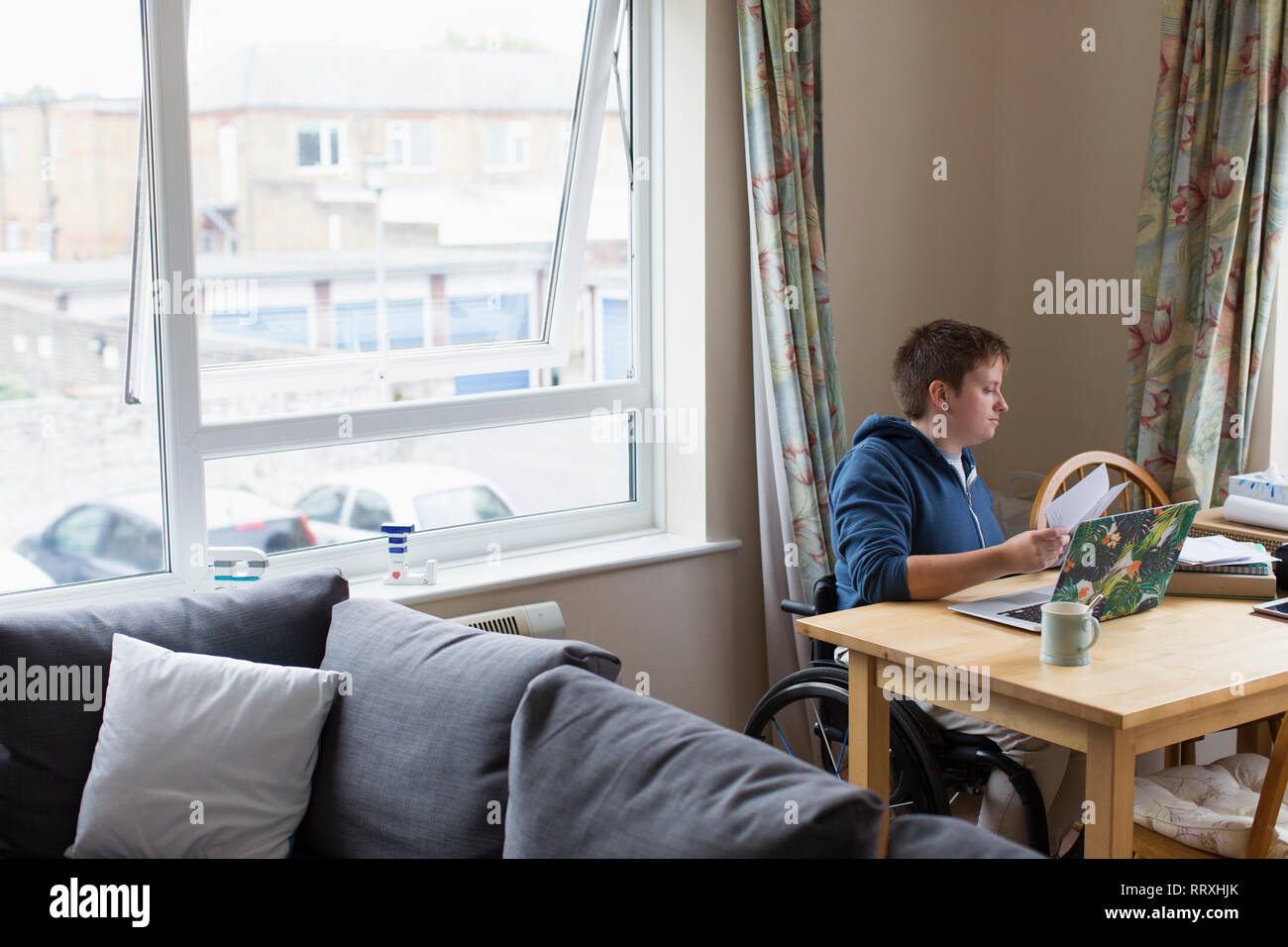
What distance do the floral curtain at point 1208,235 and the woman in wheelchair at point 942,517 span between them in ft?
2.19

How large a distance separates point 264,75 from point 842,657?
5.63 ft

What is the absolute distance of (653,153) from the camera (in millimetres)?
3143

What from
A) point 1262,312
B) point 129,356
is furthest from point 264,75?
point 1262,312

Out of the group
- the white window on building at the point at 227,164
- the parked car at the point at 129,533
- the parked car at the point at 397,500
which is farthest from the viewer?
the parked car at the point at 397,500

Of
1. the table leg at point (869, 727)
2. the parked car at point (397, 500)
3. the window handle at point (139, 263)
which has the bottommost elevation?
the table leg at point (869, 727)

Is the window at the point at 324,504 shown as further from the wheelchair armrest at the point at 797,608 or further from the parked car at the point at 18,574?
the wheelchair armrest at the point at 797,608

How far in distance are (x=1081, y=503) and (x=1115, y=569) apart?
17cm

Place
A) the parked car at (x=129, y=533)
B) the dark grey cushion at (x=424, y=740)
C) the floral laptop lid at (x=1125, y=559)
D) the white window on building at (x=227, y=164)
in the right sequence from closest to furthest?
1. the dark grey cushion at (x=424, y=740)
2. the floral laptop lid at (x=1125, y=559)
3. the parked car at (x=129, y=533)
4. the white window on building at (x=227, y=164)

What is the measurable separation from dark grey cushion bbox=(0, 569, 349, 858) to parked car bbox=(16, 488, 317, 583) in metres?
0.49

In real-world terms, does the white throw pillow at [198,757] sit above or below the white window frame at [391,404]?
below

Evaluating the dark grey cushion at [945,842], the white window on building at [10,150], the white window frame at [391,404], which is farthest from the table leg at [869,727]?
the white window on building at [10,150]

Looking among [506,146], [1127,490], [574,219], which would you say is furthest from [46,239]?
[1127,490]

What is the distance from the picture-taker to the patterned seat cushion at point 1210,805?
6.38ft

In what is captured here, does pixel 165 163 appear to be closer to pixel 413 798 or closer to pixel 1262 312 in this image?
pixel 413 798
